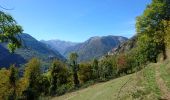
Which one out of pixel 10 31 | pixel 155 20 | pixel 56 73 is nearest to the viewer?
pixel 10 31

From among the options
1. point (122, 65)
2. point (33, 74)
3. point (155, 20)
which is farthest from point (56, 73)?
point (155, 20)

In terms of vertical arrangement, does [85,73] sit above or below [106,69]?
below

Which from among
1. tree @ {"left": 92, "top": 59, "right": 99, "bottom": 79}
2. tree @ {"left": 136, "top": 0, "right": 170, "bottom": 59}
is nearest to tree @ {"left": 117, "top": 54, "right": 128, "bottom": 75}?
tree @ {"left": 92, "top": 59, "right": 99, "bottom": 79}

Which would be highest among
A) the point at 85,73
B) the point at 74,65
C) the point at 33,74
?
the point at 74,65

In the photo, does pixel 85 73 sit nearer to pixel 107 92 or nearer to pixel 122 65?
pixel 122 65

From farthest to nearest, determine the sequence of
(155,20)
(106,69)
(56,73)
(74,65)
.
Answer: (106,69)
(74,65)
(56,73)
(155,20)

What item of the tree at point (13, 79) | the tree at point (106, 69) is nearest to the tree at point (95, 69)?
the tree at point (106, 69)

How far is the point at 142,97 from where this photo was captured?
3947cm

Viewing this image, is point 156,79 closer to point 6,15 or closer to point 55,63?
point 6,15

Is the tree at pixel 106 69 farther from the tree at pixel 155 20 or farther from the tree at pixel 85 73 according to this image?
the tree at pixel 155 20

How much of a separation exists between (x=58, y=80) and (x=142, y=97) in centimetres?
9707

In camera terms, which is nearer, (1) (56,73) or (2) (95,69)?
(1) (56,73)

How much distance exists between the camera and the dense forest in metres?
62.1

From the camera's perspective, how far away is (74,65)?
144875 mm
